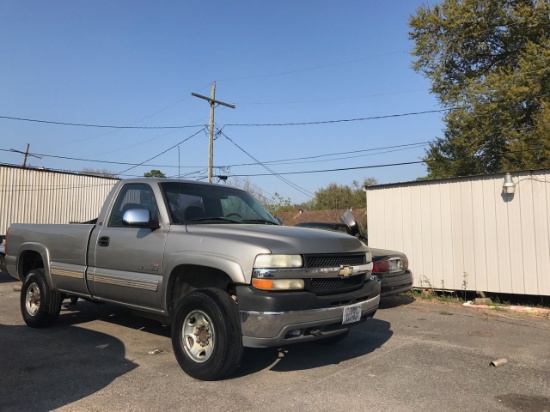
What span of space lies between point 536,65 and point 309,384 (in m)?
20.5

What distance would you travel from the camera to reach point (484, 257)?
30.5 ft

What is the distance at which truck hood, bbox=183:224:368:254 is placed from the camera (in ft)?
13.0

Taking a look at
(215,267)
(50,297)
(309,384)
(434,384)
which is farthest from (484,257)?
(50,297)

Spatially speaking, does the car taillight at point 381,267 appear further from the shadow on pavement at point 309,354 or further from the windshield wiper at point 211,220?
the windshield wiper at point 211,220

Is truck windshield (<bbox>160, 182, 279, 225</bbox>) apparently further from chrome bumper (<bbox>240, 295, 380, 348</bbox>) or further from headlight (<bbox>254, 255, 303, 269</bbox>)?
chrome bumper (<bbox>240, 295, 380, 348</bbox>)

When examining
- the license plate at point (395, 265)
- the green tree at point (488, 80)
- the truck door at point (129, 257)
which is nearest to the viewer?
the truck door at point (129, 257)

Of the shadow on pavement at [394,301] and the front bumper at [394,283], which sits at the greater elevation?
the front bumper at [394,283]

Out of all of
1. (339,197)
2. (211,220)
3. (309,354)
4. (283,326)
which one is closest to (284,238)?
(283,326)

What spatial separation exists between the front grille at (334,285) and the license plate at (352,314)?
0.17 metres

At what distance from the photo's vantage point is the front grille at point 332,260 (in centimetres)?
405

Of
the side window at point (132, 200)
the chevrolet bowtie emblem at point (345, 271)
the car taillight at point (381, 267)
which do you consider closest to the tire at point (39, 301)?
the side window at point (132, 200)

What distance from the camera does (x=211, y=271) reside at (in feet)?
14.1

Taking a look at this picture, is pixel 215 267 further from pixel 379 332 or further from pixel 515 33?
pixel 515 33

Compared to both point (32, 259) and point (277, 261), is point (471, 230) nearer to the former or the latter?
point (277, 261)
